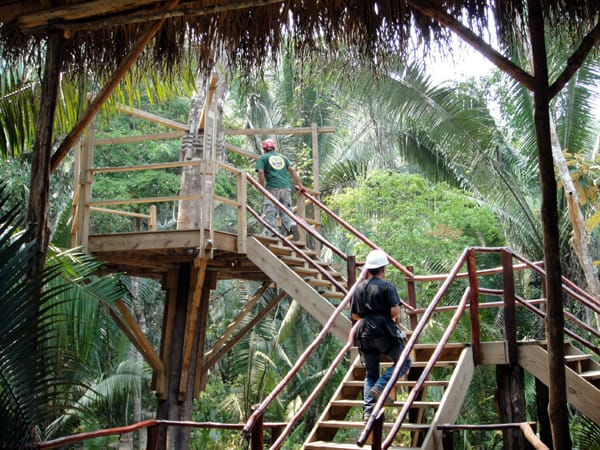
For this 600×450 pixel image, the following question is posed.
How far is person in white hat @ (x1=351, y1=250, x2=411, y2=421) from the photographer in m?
6.27

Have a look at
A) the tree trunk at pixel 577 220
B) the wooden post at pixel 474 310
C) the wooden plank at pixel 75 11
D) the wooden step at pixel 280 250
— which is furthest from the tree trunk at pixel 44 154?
the tree trunk at pixel 577 220

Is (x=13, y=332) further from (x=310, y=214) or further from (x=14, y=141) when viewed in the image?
(x=310, y=214)

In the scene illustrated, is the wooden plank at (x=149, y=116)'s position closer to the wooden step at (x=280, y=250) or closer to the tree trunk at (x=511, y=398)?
the wooden step at (x=280, y=250)

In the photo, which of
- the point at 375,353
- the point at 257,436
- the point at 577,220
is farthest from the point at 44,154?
the point at 577,220

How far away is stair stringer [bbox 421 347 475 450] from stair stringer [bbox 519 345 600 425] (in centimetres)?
59

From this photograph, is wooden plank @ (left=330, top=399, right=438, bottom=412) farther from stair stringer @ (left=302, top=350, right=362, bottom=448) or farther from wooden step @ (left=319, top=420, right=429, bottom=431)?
wooden step @ (left=319, top=420, right=429, bottom=431)

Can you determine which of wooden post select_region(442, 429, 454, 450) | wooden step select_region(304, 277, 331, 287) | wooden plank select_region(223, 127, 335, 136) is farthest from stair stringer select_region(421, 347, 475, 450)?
wooden plank select_region(223, 127, 335, 136)

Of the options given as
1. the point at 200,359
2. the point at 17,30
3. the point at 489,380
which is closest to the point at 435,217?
the point at 489,380

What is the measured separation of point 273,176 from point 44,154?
536 centimetres

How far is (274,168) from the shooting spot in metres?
10.8

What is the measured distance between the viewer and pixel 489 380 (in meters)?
17.1

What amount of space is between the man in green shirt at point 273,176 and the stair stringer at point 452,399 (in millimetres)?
3925

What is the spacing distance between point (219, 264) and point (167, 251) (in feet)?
4.21

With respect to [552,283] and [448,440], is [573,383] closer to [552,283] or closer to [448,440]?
[448,440]
